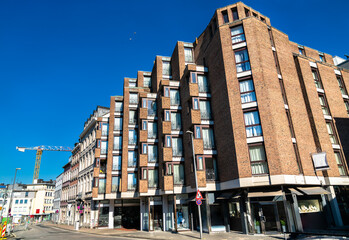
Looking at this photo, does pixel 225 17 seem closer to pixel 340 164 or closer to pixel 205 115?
pixel 205 115

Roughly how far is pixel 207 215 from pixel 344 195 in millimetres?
13026

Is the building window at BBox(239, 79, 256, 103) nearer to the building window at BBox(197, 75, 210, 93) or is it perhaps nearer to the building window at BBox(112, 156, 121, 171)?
the building window at BBox(197, 75, 210, 93)

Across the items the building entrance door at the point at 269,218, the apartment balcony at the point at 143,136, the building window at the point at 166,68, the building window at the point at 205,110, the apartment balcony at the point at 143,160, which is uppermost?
the building window at the point at 166,68

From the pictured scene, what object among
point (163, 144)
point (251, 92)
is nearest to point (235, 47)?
point (251, 92)

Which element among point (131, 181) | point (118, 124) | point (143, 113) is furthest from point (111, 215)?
point (143, 113)

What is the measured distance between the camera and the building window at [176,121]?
2900 centimetres

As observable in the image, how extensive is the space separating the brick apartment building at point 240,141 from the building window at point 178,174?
114mm

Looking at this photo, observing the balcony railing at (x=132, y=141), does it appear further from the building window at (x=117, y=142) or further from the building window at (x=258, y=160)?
the building window at (x=258, y=160)

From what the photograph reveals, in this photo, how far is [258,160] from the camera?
20000mm

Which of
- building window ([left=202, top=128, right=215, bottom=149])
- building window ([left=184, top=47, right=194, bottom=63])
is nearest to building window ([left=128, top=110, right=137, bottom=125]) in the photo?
building window ([left=184, top=47, right=194, bottom=63])

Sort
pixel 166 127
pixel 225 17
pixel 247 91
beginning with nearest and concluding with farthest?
pixel 247 91 → pixel 225 17 → pixel 166 127

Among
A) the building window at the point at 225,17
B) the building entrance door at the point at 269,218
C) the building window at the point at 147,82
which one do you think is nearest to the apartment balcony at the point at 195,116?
the building entrance door at the point at 269,218

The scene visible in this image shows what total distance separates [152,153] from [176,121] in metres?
5.53

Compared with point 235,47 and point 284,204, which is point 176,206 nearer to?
point 284,204
